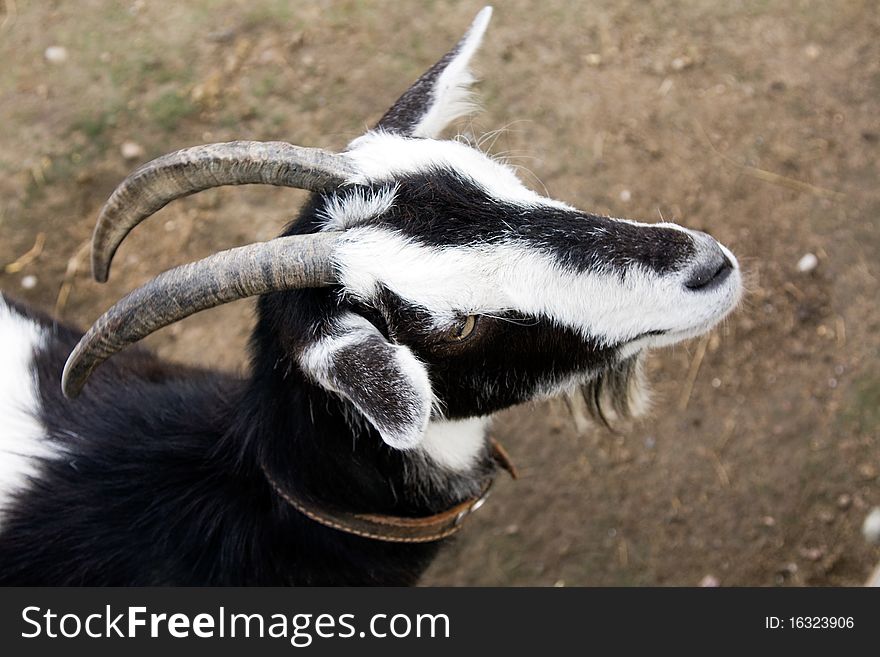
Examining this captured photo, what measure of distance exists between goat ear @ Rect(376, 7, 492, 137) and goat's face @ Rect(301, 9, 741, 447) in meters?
0.21

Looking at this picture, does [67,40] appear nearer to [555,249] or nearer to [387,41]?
[387,41]

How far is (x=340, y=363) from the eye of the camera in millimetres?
1735

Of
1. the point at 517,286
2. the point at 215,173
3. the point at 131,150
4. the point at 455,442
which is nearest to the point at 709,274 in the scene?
the point at 517,286

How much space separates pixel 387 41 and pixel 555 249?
2987 mm

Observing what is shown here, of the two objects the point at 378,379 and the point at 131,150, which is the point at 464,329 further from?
the point at 131,150

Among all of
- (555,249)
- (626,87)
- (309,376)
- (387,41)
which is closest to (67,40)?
(387,41)

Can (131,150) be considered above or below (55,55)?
below

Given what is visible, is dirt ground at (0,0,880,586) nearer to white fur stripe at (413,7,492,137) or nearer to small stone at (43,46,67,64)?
small stone at (43,46,67,64)

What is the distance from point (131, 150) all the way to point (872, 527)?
4.32 m

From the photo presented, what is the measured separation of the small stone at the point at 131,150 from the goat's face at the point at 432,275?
94.8 inches

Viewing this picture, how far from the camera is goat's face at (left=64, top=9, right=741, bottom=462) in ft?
5.71

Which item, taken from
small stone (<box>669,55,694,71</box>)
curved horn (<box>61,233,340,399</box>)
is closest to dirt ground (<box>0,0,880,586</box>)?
small stone (<box>669,55,694,71</box>)

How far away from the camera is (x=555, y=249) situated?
189 cm
